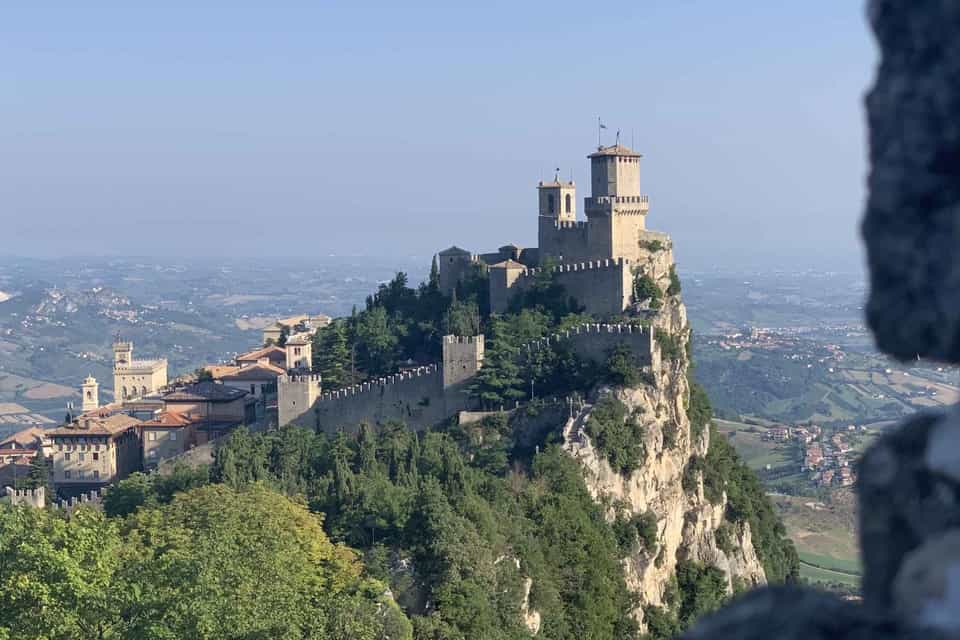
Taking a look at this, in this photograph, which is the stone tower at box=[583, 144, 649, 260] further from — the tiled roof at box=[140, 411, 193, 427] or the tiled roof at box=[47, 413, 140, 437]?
the tiled roof at box=[47, 413, 140, 437]

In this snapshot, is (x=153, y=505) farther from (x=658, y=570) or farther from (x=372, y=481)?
(x=658, y=570)

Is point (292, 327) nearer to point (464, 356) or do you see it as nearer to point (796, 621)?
point (464, 356)

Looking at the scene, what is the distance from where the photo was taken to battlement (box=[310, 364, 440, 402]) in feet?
175

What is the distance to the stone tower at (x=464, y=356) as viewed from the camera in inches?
2072

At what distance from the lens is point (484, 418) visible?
5109cm

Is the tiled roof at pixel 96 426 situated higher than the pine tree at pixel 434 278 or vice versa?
the pine tree at pixel 434 278

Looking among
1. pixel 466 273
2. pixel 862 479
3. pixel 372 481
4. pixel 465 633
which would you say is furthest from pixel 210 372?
pixel 862 479

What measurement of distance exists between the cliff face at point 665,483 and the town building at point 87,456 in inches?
933

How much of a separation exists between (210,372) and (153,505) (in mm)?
27080

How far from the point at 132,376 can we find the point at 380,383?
49687mm

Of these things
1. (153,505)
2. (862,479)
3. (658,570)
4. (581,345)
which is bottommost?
(658,570)

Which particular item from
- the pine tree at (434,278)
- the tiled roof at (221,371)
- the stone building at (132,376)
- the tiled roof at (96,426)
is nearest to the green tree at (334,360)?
the pine tree at (434,278)

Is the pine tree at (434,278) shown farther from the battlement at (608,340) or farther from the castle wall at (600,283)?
the battlement at (608,340)

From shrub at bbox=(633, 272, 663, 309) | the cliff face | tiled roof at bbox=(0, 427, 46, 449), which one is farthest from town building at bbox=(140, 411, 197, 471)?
shrub at bbox=(633, 272, 663, 309)
